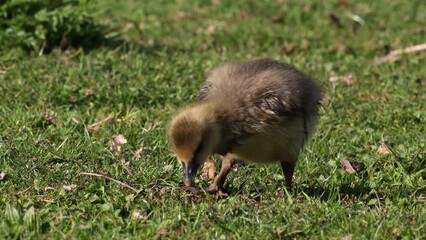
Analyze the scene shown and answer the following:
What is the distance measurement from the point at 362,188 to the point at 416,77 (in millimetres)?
3507

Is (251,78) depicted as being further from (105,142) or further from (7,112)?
(7,112)

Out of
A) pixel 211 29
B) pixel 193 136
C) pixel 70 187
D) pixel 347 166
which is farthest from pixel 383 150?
pixel 211 29

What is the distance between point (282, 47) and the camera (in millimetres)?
10859

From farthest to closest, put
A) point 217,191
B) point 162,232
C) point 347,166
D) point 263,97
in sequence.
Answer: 1. point 347,166
2. point 217,191
3. point 263,97
4. point 162,232

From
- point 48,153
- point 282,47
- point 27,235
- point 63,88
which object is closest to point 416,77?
point 282,47

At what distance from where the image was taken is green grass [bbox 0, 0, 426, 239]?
17.7 ft

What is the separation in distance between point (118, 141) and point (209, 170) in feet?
2.80

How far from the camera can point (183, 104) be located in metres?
8.16

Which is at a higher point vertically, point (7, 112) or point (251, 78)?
point (251, 78)

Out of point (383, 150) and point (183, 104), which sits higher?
point (383, 150)

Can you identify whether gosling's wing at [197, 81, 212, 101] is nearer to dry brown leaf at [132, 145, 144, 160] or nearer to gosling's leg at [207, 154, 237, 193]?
gosling's leg at [207, 154, 237, 193]

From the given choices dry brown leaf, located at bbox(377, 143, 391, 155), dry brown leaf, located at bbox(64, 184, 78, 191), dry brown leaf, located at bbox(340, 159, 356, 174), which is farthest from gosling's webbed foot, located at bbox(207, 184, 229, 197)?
dry brown leaf, located at bbox(377, 143, 391, 155)

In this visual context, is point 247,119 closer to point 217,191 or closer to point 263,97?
point 263,97

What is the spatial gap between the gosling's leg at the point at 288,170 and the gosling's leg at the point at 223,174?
0.31 meters
